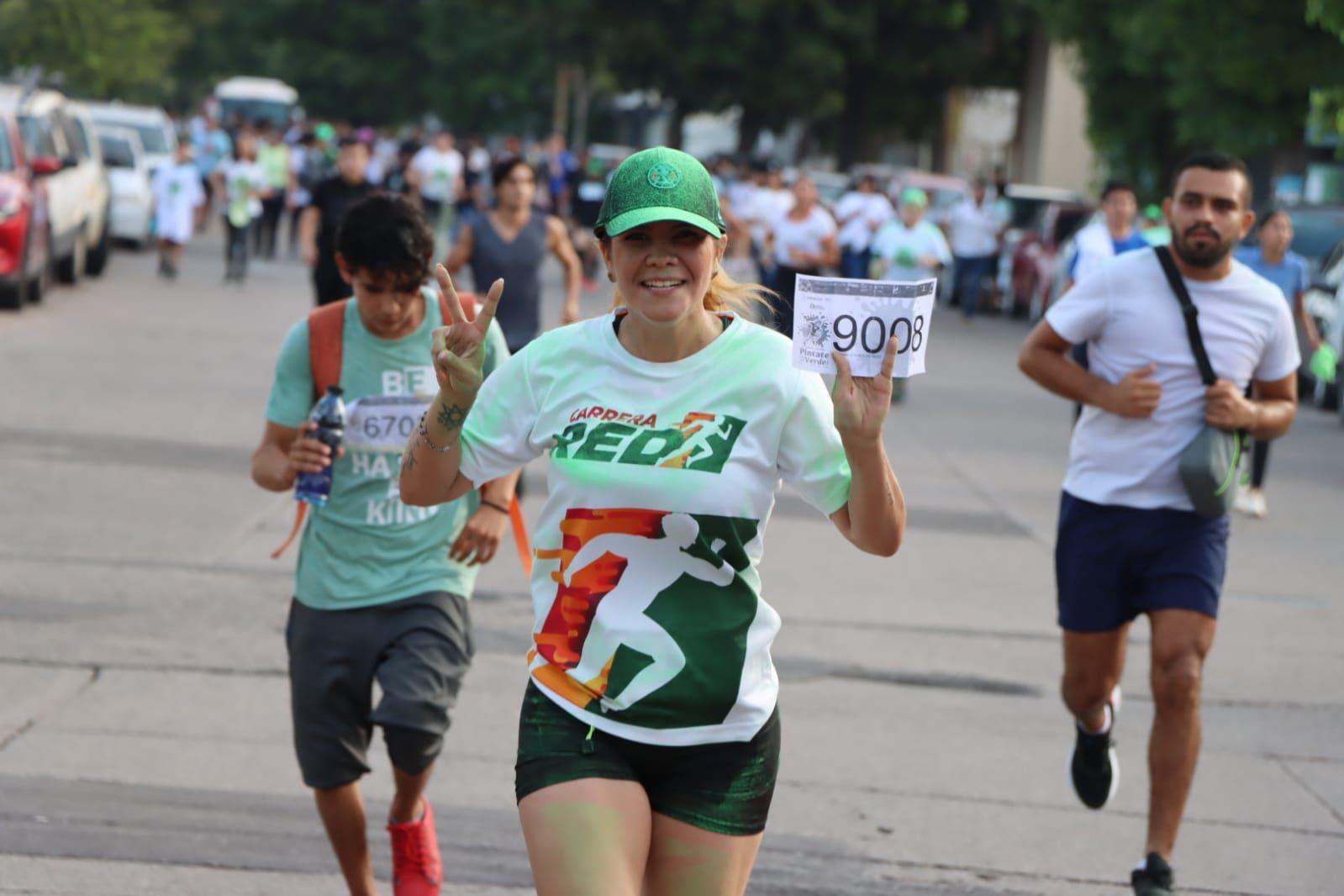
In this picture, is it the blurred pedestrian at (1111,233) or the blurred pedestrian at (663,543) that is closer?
the blurred pedestrian at (663,543)

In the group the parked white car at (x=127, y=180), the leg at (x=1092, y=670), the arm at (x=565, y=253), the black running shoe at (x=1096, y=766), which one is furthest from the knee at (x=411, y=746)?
the parked white car at (x=127, y=180)

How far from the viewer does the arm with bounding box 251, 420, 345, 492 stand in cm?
489

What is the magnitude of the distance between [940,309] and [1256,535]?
20.5 metres

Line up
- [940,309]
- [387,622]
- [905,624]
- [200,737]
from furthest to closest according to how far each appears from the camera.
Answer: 1. [940,309]
2. [905,624]
3. [200,737]
4. [387,622]

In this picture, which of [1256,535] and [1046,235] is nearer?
[1256,535]

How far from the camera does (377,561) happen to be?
16.5 feet

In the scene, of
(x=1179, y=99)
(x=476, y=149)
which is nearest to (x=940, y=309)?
(x=1179, y=99)

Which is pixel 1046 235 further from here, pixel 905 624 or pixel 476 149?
pixel 905 624

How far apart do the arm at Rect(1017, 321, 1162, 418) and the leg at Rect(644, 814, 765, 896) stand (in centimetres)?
256

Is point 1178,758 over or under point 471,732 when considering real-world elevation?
over

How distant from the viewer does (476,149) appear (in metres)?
41.5

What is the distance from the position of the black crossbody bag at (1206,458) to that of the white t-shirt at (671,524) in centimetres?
231

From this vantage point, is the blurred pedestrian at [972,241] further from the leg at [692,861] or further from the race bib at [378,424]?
the leg at [692,861]

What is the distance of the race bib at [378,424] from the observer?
5035 mm
